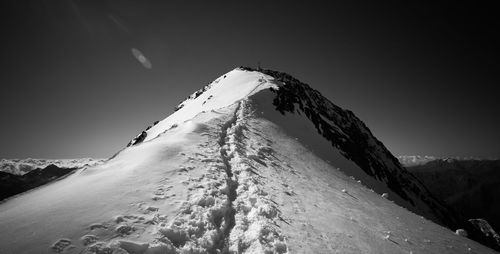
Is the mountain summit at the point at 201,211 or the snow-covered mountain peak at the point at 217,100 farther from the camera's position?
the snow-covered mountain peak at the point at 217,100

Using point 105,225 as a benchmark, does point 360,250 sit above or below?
below

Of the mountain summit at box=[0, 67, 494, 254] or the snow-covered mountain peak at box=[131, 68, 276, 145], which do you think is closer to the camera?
the mountain summit at box=[0, 67, 494, 254]

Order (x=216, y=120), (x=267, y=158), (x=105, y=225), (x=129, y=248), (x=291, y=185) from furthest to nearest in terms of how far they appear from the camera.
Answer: (x=216, y=120) < (x=267, y=158) < (x=291, y=185) < (x=105, y=225) < (x=129, y=248)

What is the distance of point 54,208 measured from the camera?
294 inches

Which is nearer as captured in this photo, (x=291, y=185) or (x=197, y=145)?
(x=291, y=185)

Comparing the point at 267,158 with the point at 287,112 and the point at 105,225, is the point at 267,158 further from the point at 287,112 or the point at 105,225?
the point at 287,112

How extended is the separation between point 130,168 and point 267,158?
962 cm

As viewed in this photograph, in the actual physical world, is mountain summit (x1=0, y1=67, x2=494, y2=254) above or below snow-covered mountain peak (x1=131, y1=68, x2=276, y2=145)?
below

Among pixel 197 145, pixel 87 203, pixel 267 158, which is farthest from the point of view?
pixel 267 158

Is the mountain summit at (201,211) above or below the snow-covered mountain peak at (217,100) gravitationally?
below

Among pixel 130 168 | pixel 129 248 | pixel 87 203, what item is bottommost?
pixel 129 248

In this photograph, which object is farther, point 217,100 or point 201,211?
point 217,100

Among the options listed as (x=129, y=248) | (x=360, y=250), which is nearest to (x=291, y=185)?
(x=360, y=250)

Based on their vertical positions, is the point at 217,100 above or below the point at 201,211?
above
